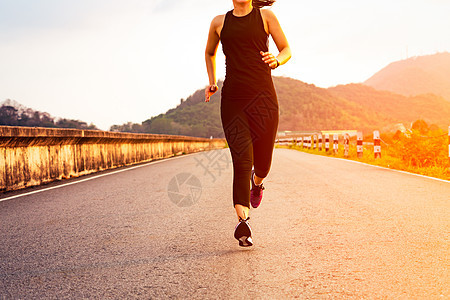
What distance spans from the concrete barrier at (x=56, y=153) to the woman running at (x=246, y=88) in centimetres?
520

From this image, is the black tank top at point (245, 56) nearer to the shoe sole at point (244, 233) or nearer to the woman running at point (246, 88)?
the woman running at point (246, 88)

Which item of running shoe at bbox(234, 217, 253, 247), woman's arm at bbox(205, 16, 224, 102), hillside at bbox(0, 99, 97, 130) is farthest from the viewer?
hillside at bbox(0, 99, 97, 130)

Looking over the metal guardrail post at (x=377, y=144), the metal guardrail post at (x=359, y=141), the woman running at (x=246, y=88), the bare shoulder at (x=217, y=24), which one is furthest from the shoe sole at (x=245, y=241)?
the metal guardrail post at (x=359, y=141)

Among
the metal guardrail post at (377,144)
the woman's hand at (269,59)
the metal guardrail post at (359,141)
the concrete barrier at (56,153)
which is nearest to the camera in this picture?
the woman's hand at (269,59)

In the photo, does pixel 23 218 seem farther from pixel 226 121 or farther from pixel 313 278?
pixel 313 278

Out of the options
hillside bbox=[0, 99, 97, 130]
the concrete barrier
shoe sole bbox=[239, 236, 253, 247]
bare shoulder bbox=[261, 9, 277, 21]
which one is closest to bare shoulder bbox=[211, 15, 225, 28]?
bare shoulder bbox=[261, 9, 277, 21]

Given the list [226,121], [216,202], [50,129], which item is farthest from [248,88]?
[50,129]

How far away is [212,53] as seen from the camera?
14.1ft

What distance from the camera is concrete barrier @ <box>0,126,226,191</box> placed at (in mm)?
7922

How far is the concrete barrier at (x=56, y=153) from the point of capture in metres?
7.92

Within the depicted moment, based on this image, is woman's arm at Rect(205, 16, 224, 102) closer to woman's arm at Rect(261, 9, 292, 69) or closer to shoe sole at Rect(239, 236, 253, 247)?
woman's arm at Rect(261, 9, 292, 69)

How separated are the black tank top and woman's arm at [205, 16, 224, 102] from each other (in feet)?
0.50

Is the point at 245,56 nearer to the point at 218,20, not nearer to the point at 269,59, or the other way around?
the point at 269,59

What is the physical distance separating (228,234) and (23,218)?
8.59ft
